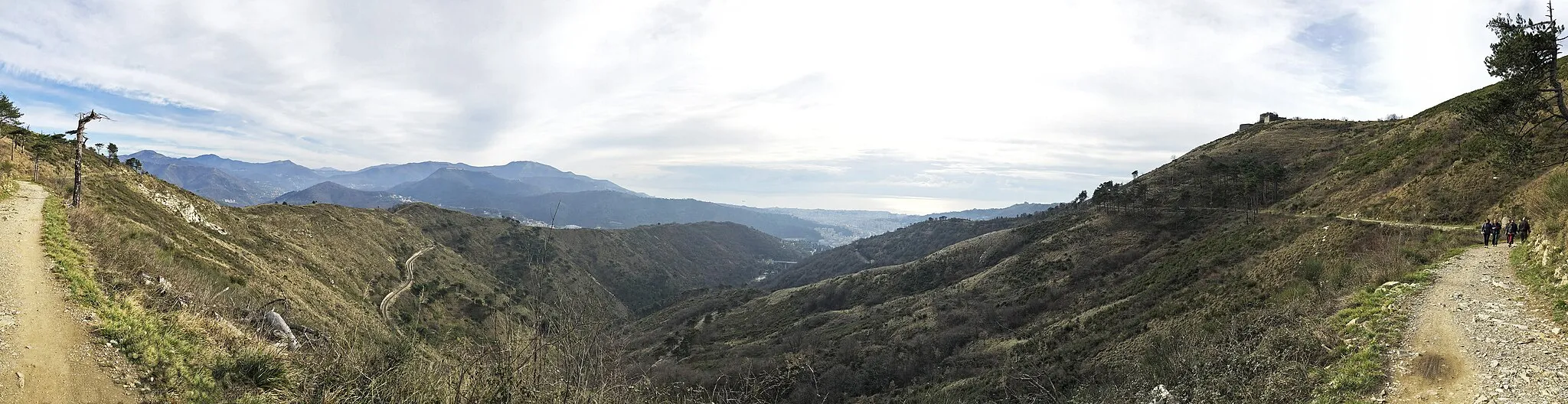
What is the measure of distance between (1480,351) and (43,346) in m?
22.8

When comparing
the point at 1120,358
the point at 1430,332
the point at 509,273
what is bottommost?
the point at 509,273

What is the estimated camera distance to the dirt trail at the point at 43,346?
6604mm

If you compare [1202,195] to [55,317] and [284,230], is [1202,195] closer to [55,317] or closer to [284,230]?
[55,317]

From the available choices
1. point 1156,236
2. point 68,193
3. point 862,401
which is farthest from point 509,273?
point 1156,236

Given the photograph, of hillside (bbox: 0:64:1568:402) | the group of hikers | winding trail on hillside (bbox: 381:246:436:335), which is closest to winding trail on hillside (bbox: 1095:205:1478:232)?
hillside (bbox: 0:64:1568:402)

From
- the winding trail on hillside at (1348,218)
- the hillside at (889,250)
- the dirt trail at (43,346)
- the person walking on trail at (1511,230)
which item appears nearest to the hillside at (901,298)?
the dirt trail at (43,346)

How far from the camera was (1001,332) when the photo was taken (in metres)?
41.2

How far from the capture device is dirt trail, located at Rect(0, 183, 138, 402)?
21.7ft

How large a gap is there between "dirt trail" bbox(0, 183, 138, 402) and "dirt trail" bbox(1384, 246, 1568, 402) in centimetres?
1936

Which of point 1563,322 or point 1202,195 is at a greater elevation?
point 1202,195

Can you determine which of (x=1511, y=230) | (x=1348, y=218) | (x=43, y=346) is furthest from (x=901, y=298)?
(x=43, y=346)

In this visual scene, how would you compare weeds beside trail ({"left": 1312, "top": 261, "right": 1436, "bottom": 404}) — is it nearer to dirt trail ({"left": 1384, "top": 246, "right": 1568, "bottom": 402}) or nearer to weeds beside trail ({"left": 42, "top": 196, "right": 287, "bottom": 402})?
dirt trail ({"left": 1384, "top": 246, "right": 1568, "bottom": 402})

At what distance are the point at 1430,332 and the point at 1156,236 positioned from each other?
48.3 meters

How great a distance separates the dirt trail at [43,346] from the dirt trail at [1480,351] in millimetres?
19362
